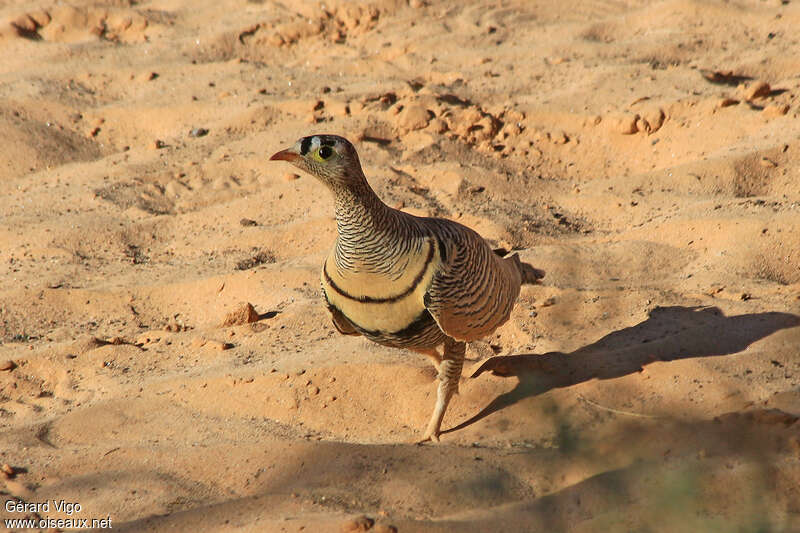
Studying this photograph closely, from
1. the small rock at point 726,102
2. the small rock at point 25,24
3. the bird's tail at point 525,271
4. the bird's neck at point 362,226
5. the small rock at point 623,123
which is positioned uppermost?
the small rock at point 726,102

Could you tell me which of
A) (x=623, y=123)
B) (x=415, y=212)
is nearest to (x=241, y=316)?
(x=415, y=212)

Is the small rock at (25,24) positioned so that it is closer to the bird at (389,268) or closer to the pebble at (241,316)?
the pebble at (241,316)

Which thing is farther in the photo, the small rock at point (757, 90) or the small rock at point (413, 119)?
the small rock at point (413, 119)

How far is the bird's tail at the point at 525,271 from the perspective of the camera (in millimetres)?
4551

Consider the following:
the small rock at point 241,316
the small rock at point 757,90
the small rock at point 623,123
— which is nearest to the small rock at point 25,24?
the small rock at point 241,316

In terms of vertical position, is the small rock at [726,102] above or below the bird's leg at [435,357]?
above

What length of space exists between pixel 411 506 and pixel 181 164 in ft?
13.1

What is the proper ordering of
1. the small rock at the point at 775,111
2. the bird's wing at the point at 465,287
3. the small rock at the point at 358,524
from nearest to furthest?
the small rock at the point at 358,524, the bird's wing at the point at 465,287, the small rock at the point at 775,111

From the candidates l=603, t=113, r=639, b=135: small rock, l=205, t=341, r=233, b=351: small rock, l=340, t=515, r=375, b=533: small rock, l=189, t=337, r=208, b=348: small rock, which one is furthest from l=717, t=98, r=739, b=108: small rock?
l=340, t=515, r=375, b=533: small rock

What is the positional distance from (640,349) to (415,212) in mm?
1859

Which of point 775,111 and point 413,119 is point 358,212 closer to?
point 413,119

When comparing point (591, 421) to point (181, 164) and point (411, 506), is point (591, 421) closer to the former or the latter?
point (411, 506)

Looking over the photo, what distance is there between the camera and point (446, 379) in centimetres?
403

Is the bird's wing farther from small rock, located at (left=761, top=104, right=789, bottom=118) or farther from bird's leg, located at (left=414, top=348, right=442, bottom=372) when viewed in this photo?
small rock, located at (left=761, top=104, right=789, bottom=118)
